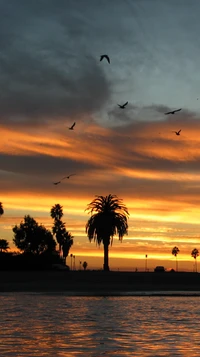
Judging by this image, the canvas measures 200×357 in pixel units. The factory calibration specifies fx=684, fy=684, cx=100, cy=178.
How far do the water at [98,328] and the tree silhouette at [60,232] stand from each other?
11208 centimetres

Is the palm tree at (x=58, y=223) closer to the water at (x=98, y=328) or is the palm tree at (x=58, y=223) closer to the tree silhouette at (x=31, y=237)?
the tree silhouette at (x=31, y=237)

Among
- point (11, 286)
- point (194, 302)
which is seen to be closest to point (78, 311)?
point (194, 302)

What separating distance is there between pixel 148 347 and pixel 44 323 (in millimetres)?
8624

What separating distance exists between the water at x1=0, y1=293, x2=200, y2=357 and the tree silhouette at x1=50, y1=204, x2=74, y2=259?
368 ft

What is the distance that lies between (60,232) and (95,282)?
296 feet

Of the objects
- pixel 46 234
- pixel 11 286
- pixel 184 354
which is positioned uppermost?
pixel 46 234

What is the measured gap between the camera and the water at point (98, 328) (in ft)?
74.7

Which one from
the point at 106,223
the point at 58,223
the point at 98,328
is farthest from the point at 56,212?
the point at 98,328

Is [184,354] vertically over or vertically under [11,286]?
under

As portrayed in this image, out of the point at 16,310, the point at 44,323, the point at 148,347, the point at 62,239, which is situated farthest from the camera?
the point at 62,239

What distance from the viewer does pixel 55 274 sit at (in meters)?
71.6

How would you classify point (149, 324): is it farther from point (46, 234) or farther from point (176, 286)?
point (46, 234)

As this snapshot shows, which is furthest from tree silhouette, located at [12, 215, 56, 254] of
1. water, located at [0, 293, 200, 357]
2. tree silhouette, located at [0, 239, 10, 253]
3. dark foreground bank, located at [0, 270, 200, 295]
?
water, located at [0, 293, 200, 357]

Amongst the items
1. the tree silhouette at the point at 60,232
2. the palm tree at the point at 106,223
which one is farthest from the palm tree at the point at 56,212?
the palm tree at the point at 106,223
